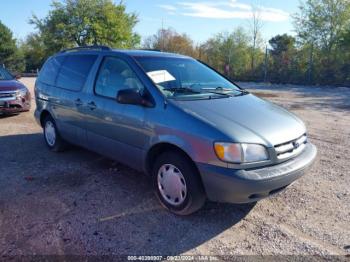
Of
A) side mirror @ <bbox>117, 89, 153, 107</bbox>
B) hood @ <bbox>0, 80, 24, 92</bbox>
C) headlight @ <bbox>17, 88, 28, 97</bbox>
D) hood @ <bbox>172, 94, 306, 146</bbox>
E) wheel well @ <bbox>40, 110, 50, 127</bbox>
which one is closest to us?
hood @ <bbox>172, 94, 306, 146</bbox>

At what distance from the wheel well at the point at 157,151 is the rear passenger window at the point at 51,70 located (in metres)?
2.72

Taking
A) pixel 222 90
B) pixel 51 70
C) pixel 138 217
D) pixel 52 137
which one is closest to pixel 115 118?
pixel 138 217

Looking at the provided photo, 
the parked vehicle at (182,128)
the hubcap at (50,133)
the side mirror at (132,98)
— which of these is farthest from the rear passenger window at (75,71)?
the side mirror at (132,98)

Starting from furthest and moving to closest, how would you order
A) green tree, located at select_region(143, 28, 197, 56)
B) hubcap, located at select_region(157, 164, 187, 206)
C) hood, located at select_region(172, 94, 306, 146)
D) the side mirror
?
1. green tree, located at select_region(143, 28, 197, 56)
2. the side mirror
3. hubcap, located at select_region(157, 164, 187, 206)
4. hood, located at select_region(172, 94, 306, 146)

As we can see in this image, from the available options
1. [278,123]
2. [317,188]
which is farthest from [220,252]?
[317,188]

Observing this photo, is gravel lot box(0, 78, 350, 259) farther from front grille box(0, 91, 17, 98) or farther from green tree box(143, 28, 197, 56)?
green tree box(143, 28, 197, 56)

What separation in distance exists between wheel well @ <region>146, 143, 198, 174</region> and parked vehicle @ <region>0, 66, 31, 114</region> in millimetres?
6628

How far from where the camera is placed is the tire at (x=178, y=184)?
3312mm

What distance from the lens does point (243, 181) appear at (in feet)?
9.89

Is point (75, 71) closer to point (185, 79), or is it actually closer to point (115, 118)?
point (115, 118)

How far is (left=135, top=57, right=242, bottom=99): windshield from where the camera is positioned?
3.90 metres

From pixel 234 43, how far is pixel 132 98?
1062 inches

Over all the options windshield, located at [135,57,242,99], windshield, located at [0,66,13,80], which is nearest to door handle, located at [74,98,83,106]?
windshield, located at [135,57,242,99]

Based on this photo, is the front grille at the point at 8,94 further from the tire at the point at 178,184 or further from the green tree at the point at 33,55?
the green tree at the point at 33,55
